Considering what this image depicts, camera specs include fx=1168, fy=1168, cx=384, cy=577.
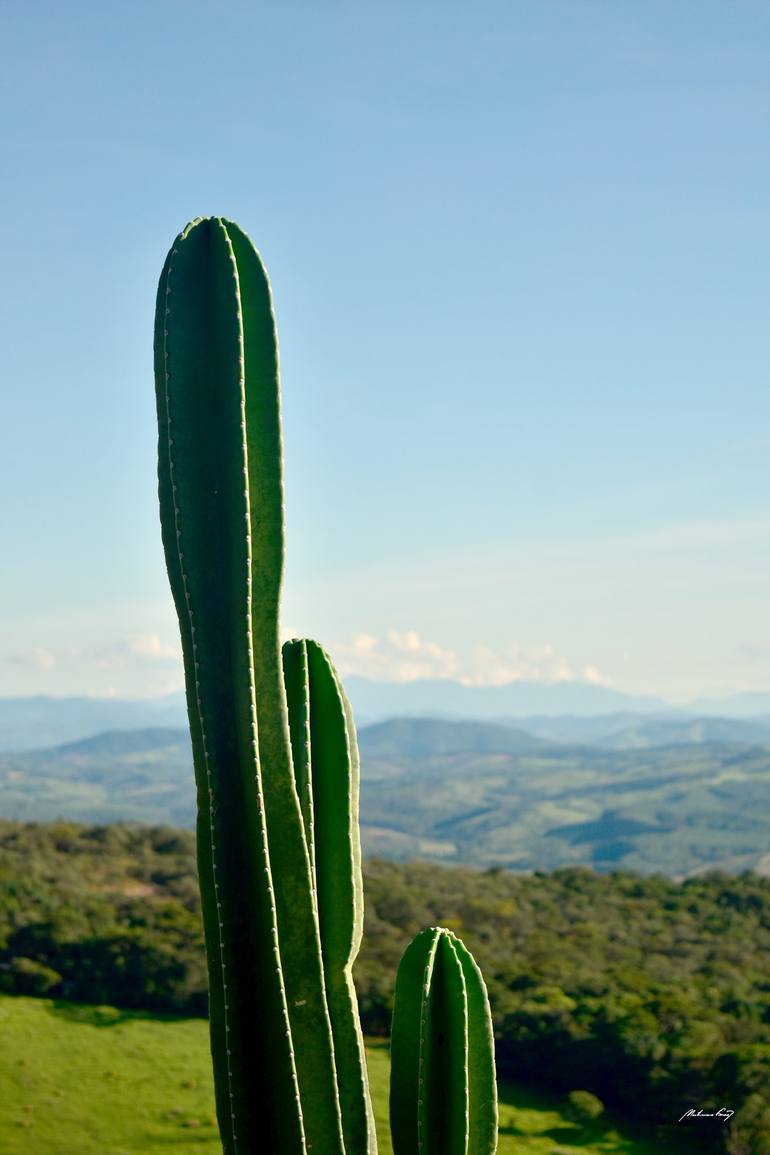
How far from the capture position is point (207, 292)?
140 inches

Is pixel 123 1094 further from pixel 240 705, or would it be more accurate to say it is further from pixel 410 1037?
pixel 240 705

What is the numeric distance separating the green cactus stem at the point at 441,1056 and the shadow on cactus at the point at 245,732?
0.42 meters

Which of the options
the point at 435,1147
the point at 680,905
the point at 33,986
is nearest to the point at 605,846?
the point at 680,905

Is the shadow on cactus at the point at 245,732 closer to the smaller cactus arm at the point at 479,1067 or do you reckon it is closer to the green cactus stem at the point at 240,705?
the green cactus stem at the point at 240,705

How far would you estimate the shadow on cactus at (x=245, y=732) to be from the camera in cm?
332

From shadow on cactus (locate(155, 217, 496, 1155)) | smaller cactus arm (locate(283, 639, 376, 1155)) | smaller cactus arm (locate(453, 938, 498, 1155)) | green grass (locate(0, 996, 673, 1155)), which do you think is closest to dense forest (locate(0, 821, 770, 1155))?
green grass (locate(0, 996, 673, 1155))

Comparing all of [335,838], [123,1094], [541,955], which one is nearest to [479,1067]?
[335,838]

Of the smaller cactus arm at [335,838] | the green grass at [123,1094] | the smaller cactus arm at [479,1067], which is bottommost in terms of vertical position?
the green grass at [123,1094]

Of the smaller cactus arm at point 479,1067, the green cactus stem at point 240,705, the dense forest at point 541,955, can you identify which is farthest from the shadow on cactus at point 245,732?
the dense forest at point 541,955

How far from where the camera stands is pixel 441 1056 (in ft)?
13.4

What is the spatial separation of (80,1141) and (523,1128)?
765 centimetres

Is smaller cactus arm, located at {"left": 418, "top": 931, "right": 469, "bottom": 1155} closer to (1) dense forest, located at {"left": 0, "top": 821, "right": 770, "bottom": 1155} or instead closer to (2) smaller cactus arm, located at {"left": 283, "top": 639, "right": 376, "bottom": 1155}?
(2) smaller cactus arm, located at {"left": 283, "top": 639, "right": 376, "bottom": 1155}

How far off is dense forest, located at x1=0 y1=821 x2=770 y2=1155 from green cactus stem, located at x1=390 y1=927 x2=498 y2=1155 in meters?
12.3

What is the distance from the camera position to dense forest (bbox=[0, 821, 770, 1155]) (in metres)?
21.6
